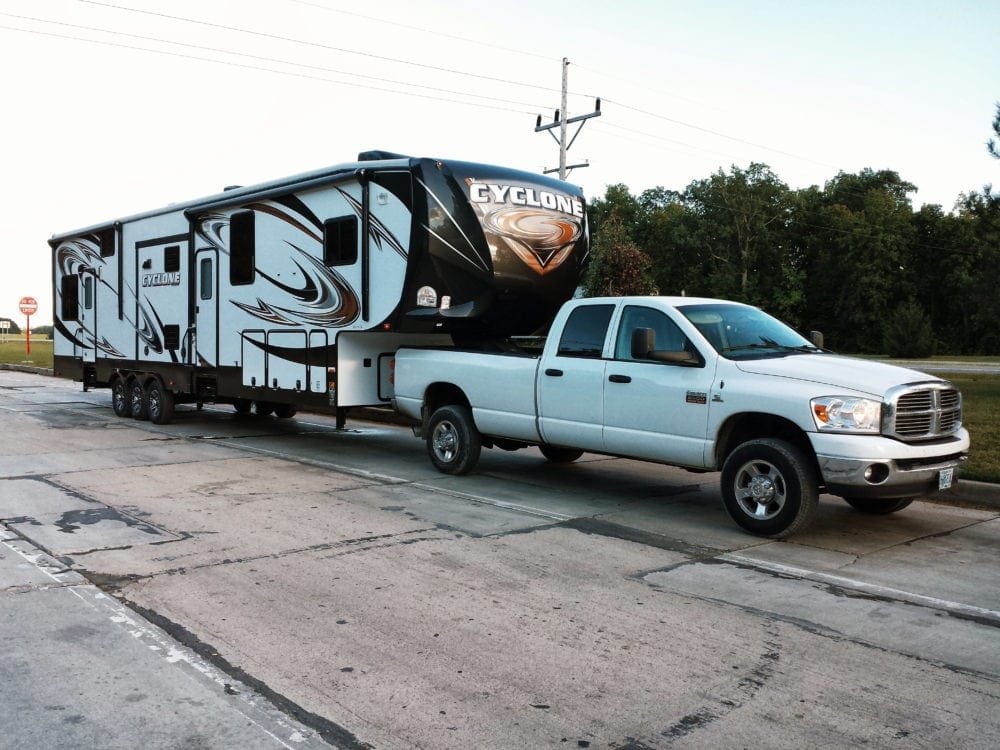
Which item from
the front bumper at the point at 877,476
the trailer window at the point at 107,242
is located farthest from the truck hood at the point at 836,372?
the trailer window at the point at 107,242

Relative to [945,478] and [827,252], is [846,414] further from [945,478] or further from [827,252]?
[827,252]

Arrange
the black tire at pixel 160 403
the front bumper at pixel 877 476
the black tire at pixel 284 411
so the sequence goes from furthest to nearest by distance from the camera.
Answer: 1. the black tire at pixel 284 411
2. the black tire at pixel 160 403
3. the front bumper at pixel 877 476

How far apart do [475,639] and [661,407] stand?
3.66 m

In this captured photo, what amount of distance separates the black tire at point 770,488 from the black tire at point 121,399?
12183mm

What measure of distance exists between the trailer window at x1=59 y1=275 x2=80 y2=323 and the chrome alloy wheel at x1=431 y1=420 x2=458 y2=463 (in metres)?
10.7

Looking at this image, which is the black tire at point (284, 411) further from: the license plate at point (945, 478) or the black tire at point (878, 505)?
the license plate at point (945, 478)

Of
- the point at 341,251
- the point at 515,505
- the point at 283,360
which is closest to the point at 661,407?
the point at 515,505

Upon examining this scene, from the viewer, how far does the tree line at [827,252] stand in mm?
64688

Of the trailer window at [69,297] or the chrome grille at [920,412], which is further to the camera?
the trailer window at [69,297]

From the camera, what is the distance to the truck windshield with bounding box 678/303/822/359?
7766mm

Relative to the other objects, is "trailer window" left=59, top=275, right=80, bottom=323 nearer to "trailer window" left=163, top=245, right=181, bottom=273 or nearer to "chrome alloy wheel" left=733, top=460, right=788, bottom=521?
"trailer window" left=163, top=245, right=181, bottom=273

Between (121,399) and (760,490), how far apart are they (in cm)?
1282

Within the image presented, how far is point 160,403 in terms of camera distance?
14.9 meters

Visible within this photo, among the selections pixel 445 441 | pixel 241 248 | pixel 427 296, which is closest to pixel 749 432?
pixel 445 441
